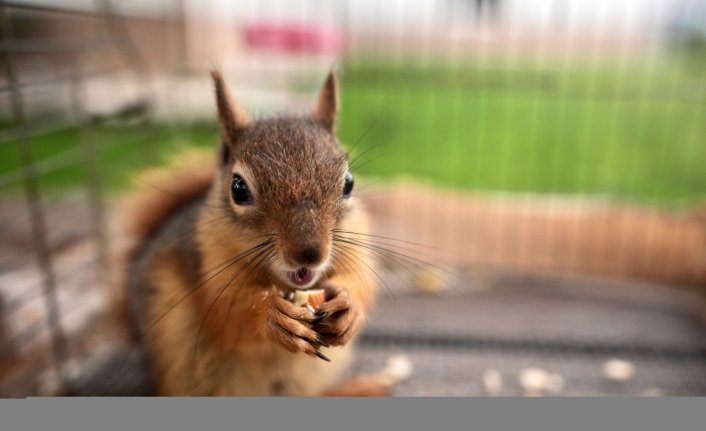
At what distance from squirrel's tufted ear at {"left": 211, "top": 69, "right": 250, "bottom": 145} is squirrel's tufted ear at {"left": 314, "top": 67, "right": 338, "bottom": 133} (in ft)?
0.65

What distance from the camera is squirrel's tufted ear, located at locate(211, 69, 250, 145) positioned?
4.83 feet

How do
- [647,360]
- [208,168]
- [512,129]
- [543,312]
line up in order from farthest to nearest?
[512,129] → [543,312] → [647,360] → [208,168]

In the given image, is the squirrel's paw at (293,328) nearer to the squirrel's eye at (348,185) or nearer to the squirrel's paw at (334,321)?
the squirrel's paw at (334,321)

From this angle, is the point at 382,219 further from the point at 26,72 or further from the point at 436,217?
the point at 26,72

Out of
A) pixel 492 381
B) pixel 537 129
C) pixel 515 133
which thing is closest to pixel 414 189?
pixel 492 381

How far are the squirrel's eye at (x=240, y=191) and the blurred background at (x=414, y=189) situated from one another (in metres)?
0.43

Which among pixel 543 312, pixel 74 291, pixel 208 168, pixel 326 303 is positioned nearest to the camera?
pixel 326 303

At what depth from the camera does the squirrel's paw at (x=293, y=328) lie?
1210 millimetres

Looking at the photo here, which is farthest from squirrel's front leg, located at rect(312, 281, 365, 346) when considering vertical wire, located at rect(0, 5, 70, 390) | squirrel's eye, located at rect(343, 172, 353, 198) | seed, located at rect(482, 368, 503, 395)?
vertical wire, located at rect(0, 5, 70, 390)

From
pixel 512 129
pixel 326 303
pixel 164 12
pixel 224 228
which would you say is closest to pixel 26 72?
pixel 164 12

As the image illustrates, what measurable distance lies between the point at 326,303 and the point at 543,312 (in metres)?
1.61

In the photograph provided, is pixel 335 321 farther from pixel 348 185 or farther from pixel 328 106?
pixel 328 106

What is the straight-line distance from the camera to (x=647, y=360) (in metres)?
2.20

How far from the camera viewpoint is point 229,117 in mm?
1512
